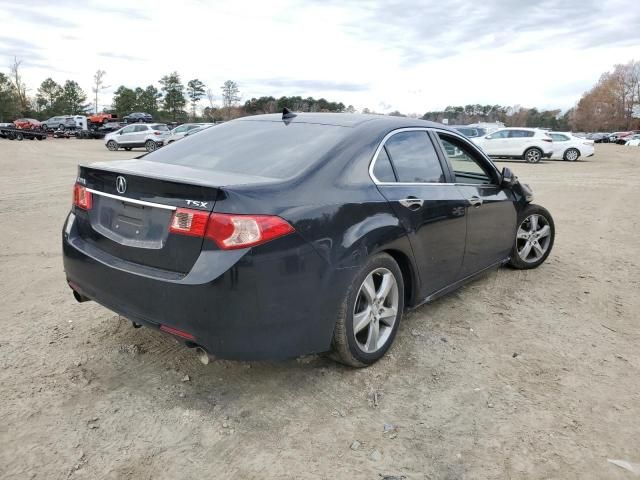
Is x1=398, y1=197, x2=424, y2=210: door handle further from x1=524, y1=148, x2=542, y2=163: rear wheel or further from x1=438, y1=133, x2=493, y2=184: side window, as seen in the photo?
x1=524, y1=148, x2=542, y2=163: rear wheel

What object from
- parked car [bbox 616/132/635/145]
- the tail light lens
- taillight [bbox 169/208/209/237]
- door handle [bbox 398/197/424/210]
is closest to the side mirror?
door handle [bbox 398/197/424/210]

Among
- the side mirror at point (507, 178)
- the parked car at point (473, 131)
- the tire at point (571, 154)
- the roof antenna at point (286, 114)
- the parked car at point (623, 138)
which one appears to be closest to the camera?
the roof antenna at point (286, 114)

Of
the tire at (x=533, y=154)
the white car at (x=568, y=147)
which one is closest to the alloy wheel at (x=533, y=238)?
the tire at (x=533, y=154)

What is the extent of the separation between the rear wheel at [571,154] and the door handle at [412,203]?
942 inches

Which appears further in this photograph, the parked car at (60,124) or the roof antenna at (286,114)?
the parked car at (60,124)

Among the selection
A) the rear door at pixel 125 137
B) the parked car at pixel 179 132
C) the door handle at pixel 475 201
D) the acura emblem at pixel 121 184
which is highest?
the acura emblem at pixel 121 184

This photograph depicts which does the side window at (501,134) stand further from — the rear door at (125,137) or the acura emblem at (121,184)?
the acura emblem at (121,184)

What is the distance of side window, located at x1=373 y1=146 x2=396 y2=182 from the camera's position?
10.6 ft

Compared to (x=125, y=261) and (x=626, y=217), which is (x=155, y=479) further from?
(x=626, y=217)

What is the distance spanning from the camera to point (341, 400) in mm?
2896

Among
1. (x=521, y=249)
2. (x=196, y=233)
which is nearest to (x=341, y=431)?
(x=196, y=233)

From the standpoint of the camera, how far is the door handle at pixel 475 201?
160 inches

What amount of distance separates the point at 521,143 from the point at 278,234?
2247 centimetres

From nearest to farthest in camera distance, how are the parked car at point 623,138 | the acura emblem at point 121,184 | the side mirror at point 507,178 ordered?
1. the acura emblem at point 121,184
2. the side mirror at point 507,178
3. the parked car at point 623,138
